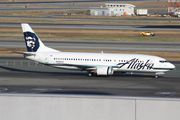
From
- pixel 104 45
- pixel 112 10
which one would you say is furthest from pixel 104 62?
pixel 112 10

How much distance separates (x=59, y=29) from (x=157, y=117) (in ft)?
325

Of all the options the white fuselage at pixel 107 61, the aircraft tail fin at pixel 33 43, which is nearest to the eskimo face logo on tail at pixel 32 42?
the aircraft tail fin at pixel 33 43

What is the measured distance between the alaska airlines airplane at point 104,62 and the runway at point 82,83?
166 centimetres

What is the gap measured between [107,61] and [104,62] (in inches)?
22.7

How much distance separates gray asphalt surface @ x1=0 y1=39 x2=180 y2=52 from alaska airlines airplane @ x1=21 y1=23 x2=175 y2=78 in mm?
27535

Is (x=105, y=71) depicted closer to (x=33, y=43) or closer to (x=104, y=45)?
(x=33, y=43)

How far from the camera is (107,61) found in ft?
164

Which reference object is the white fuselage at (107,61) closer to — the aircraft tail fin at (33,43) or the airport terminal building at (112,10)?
the aircraft tail fin at (33,43)

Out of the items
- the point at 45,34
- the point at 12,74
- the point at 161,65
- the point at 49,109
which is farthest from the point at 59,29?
the point at 49,109

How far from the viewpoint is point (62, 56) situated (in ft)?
168

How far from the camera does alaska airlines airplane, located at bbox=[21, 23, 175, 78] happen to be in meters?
48.9

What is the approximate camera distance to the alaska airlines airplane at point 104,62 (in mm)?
48906

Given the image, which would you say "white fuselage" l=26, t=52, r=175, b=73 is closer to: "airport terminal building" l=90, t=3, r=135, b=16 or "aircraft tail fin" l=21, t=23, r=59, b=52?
"aircraft tail fin" l=21, t=23, r=59, b=52

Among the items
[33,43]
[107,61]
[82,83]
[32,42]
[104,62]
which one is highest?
[32,42]
